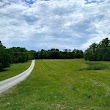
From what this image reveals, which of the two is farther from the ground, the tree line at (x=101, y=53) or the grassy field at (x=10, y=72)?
the tree line at (x=101, y=53)

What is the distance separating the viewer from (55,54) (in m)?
188

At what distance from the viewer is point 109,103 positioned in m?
13.0

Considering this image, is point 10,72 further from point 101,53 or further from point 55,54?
point 55,54

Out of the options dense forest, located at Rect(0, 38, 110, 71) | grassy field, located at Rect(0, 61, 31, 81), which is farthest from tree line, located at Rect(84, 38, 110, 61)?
grassy field, located at Rect(0, 61, 31, 81)

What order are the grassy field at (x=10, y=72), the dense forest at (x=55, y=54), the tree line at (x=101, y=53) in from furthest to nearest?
the tree line at (x=101, y=53) → the dense forest at (x=55, y=54) → the grassy field at (x=10, y=72)

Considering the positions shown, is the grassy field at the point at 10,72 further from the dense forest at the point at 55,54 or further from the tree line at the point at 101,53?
the tree line at the point at 101,53

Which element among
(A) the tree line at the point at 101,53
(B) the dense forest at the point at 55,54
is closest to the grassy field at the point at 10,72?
(B) the dense forest at the point at 55,54

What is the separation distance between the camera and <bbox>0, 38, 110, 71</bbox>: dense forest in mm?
75869

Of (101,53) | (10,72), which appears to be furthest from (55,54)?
(10,72)

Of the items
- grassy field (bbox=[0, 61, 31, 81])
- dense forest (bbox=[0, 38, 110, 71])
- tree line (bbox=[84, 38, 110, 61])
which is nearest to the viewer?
grassy field (bbox=[0, 61, 31, 81])

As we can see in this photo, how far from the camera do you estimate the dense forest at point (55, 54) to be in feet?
249

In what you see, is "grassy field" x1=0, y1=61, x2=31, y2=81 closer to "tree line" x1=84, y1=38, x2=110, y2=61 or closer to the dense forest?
the dense forest

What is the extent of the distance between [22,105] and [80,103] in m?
2.70

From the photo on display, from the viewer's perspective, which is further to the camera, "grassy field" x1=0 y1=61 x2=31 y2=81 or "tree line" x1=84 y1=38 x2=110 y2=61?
"tree line" x1=84 y1=38 x2=110 y2=61
